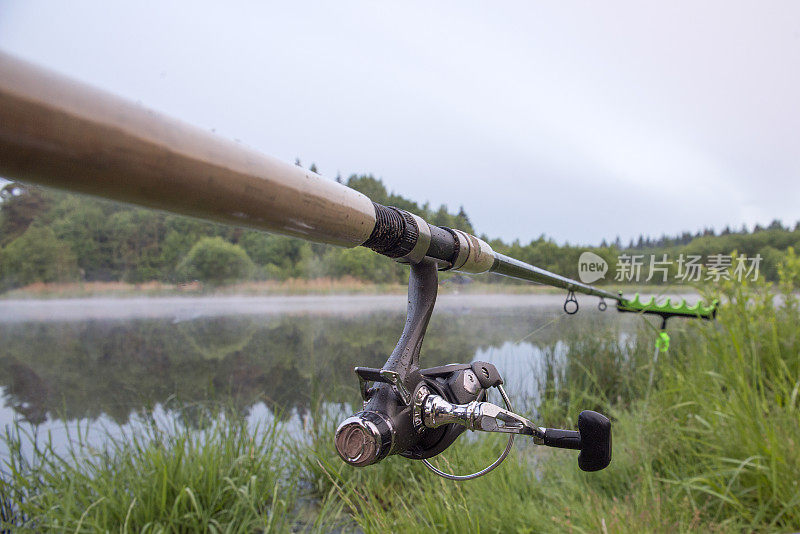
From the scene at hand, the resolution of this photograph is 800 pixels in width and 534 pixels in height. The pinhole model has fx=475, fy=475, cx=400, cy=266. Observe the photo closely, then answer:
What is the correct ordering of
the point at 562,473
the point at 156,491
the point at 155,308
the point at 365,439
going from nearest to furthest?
1. the point at 365,439
2. the point at 156,491
3. the point at 562,473
4. the point at 155,308

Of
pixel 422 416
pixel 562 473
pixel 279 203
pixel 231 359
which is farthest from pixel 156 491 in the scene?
pixel 279 203

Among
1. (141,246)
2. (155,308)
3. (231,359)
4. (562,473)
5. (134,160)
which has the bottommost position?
(231,359)

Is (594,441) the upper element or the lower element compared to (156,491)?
upper

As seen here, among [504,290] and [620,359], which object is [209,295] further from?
[620,359]

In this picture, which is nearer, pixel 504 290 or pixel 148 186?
pixel 148 186

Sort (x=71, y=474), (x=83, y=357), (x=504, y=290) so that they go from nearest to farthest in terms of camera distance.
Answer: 1. (x=504, y=290)
2. (x=71, y=474)
3. (x=83, y=357)

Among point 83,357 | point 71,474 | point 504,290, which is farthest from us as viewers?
point 83,357

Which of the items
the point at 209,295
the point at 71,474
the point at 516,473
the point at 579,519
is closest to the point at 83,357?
the point at 209,295

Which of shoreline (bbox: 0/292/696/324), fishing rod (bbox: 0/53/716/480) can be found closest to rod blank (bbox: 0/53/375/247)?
fishing rod (bbox: 0/53/716/480)

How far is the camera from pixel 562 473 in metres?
2.09

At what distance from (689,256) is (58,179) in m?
2.74

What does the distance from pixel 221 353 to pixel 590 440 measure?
346cm

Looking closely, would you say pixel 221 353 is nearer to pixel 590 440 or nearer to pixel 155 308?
pixel 155 308

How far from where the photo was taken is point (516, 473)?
1981mm
